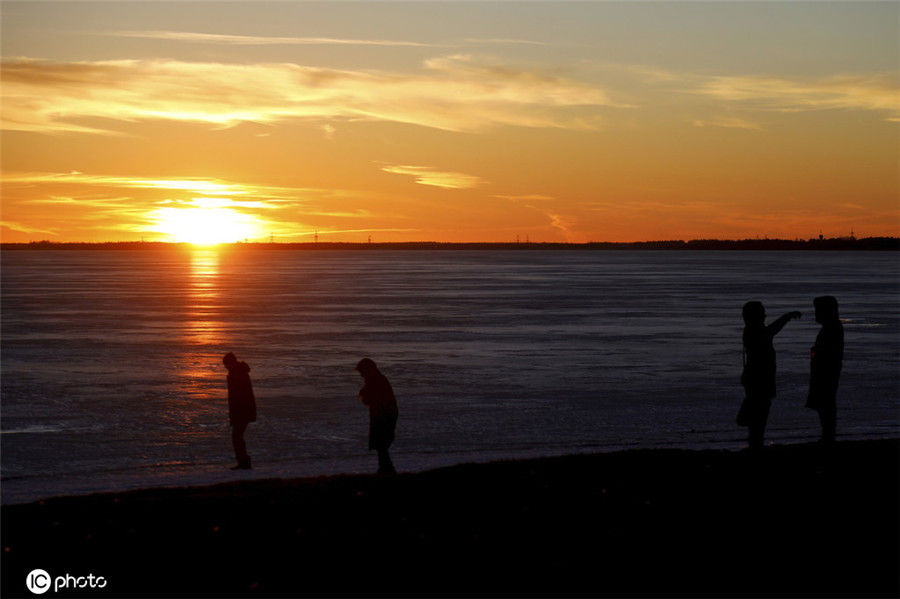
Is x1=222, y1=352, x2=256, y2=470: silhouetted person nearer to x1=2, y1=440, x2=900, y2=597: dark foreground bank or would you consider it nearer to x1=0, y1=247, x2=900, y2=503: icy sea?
x1=0, y1=247, x2=900, y2=503: icy sea

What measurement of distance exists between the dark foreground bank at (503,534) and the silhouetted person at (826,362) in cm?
45

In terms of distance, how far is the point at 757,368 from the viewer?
35.6 feet

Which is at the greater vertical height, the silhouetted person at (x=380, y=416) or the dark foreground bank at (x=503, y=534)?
the silhouetted person at (x=380, y=416)

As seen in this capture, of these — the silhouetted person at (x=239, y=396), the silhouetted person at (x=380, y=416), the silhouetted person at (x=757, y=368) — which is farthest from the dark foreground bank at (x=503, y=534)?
the silhouetted person at (x=239, y=396)

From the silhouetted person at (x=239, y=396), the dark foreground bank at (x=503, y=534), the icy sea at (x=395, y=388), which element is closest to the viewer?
the dark foreground bank at (x=503, y=534)

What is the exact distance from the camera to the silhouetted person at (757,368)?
1073 centimetres

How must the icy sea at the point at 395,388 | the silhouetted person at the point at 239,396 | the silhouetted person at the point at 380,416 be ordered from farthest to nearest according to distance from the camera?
1. the icy sea at the point at 395,388
2. the silhouetted person at the point at 239,396
3. the silhouetted person at the point at 380,416

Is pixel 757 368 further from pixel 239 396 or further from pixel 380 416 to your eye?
pixel 239 396

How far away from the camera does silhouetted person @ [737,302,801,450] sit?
35.2 feet

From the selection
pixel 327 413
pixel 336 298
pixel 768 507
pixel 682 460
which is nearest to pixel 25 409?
pixel 327 413

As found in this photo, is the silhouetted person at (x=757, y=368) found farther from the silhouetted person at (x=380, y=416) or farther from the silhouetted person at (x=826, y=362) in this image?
the silhouetted person at (x=380, y=416)

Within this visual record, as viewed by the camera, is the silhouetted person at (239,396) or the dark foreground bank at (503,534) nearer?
the dark foreground bank at (503,534)

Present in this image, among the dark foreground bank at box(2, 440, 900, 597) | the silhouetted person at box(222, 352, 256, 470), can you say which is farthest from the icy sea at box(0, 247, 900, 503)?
the dark foreground bank at box(2, 440, 900, 597)

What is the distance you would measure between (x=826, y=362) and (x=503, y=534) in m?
4.26
